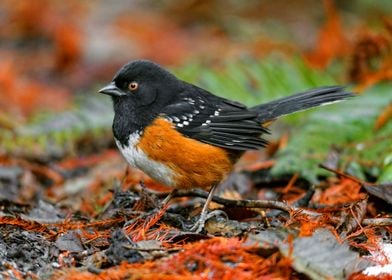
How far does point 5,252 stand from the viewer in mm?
3766

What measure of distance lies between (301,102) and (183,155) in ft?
4.02

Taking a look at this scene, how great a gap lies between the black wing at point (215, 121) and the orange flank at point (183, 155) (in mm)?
99

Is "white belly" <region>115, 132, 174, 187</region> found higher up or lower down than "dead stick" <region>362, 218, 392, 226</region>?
higher up

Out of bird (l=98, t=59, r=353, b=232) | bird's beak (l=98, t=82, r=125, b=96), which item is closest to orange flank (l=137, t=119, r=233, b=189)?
bird (l=98, t=59, r=353, b=232)

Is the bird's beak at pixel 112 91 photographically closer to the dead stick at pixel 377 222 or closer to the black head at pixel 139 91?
the black head at pixel 139 91

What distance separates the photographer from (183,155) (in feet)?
15.9

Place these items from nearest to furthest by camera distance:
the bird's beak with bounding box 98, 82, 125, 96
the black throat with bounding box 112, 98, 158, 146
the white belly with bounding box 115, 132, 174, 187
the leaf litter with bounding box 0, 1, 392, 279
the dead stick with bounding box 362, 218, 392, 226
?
the leaf litter with bounding box 0, 1, 392, 279 → the dead stick with bounding box 362, 218, 392, 226 → the white belly with bounding box 115, 132, 174, 187 → the black throat with bounding box 112, 98, 158, 146 → the bird's beak with bounding box 98, 82, 125, 96

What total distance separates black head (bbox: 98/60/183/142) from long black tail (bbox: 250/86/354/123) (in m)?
0.72

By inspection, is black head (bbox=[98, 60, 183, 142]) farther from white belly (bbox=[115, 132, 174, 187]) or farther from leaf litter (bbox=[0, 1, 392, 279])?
leaf litter (bbox=[0, 1, 392, 279])

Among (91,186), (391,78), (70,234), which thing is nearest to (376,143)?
(391,78)

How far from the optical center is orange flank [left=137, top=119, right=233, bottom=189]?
4.81 meters

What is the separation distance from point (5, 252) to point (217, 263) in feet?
3.95

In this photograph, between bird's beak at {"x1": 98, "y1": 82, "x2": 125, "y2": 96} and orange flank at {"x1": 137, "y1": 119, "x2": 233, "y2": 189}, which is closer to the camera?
orange flank at {"x1": 137, "y1": 119, "x2": 233, "y2": 189}

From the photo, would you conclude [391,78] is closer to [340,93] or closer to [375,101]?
→ [375,101]
